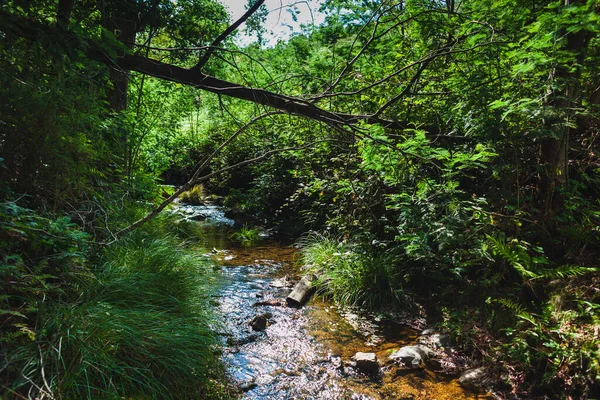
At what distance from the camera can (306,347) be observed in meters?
4.08

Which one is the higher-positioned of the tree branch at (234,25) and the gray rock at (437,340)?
the tree branch at (234,25)

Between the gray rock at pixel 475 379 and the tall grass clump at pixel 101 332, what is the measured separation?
2.35 m

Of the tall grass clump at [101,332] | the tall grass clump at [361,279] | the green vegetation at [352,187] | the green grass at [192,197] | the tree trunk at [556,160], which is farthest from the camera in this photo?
the green grass at [192,197]

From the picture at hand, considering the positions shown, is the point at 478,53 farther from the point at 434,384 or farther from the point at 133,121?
the point at 133,121

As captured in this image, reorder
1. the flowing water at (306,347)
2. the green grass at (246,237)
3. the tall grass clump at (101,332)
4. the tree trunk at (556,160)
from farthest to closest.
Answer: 1. the green grass at (246,237)
2. the tree trunk at (556,160)
3. the flowing water at (306,347)
4. the tall grass clump at (101,332)

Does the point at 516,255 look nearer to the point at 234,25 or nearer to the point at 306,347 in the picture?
the point at 306,347

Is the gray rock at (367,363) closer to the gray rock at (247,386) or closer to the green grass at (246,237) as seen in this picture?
the gray rock at (247,386)

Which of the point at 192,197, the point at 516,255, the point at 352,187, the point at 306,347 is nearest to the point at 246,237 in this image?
the point at 306,347

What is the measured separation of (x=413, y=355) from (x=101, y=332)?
303 cm

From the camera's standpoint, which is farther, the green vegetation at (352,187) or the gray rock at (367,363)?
the gray rock at (367,363)

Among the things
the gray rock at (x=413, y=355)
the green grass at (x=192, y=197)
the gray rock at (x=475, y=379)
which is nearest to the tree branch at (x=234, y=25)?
the gray rock at (x=413, y=355)

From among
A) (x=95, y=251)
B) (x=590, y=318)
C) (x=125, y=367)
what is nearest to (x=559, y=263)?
(x=590, y=318)

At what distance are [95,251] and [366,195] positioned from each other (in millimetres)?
3952

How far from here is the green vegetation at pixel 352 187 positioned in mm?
2412
